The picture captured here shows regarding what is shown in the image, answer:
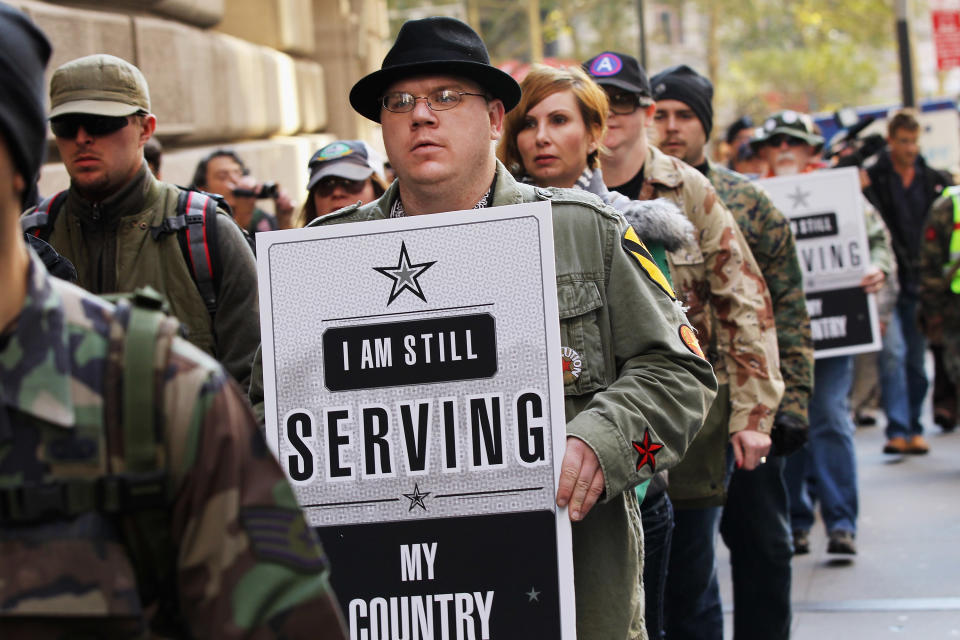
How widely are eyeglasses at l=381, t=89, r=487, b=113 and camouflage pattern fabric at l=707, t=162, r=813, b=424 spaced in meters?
2.29

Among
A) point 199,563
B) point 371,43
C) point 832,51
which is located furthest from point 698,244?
point 832,51

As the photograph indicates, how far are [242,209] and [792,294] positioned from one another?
3.27m

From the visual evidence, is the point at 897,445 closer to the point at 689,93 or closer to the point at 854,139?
the point at 854,139

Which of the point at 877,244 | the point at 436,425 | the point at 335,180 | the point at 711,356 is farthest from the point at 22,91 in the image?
the point at 877,244

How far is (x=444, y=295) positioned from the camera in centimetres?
287

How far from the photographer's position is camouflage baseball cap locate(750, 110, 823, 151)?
27.6 ft

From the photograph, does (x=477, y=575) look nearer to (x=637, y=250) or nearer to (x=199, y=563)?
(x=637, y=250)

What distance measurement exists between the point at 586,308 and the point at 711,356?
71.6 inches

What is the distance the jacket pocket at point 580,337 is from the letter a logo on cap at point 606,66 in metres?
2.09

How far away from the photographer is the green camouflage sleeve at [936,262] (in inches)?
376

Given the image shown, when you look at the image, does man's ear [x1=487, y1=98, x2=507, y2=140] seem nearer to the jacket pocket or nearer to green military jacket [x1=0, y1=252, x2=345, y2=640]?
the jacket pocket

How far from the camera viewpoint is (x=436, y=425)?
9.29 feet

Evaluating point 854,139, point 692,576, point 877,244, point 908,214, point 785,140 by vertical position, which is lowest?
point 692,576

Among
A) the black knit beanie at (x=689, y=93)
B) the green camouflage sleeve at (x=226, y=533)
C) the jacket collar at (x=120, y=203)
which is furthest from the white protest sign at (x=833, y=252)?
the green camouflage sleeve at (x=226, y=533)
